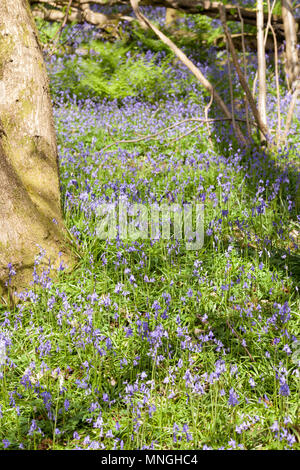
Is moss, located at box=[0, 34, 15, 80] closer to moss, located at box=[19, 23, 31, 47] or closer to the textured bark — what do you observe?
A: moss, located at box=[19, 23, 31, 47]

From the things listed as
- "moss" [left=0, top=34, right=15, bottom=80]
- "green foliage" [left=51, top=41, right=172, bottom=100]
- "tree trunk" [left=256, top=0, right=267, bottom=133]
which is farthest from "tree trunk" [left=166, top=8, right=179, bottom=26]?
"moss" [left=0, top=34, right=15, bottom=80]

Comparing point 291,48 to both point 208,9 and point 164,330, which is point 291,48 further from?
point 164,330

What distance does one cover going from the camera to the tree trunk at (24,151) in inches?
142

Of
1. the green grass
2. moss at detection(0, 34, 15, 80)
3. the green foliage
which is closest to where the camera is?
the green grass

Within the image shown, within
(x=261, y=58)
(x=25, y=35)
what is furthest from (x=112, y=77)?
(x=25, y=35)

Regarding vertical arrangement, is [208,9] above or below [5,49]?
above

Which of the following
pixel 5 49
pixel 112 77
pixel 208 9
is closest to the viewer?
pixel 5 49

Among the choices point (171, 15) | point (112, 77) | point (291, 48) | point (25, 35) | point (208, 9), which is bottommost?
point (25, 35)

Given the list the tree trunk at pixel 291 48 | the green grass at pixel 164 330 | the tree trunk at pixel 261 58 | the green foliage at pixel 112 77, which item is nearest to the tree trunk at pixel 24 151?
the green grass at pixel 164 330

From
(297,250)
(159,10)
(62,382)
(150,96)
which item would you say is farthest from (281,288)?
(159,10)

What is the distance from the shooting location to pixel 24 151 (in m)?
3.79

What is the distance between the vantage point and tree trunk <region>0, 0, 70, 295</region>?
142 inches
